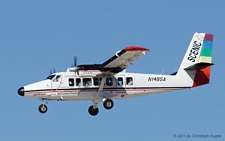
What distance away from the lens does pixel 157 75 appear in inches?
1252

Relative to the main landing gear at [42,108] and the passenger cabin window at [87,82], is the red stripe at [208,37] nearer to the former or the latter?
the passenger cabin window at [87,82]

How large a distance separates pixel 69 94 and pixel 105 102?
2.03 metres

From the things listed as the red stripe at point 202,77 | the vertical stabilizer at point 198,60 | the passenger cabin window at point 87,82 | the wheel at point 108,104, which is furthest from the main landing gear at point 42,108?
the red stripe at point 202,77

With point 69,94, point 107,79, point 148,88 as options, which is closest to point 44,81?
point 69,94

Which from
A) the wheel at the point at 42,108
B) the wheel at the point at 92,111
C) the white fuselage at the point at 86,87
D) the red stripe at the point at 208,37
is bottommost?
the wheel at the point at 92,111

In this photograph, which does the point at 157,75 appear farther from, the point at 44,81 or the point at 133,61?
the point at 44,81

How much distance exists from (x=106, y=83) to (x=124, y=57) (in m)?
2.59

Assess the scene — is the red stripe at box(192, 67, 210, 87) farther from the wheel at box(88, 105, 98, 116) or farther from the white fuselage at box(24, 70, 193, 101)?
the wheel at box(88, 105, 98, 116)

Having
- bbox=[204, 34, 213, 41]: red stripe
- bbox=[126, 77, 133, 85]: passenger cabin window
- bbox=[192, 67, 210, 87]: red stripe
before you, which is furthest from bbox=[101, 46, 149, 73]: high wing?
bbox=[204, 34, 213, 41]: red stripe

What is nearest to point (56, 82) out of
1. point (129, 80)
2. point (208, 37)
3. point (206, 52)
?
point (129, 80)

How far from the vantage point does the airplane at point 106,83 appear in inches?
1186

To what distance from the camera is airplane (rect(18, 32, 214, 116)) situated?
3012 cm

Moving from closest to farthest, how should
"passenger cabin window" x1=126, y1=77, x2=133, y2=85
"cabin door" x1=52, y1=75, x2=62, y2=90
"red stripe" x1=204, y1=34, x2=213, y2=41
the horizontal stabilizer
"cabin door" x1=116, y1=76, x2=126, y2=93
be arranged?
"cabin door" x1=52, y1=75, x2=62, y2=90 → "cabin door" x1=116, y1=76, x2=126, y2=93 → "passenger cabin window" x1=126, y1=77, x2=133, y2=85 → the horizontal stabilizer → "red stripe" x1=204, y1=34, x2=213, y2=41

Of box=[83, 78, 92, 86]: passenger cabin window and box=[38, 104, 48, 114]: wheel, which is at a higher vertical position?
box=[83, 78, 92, 86]: passenger cabin window
